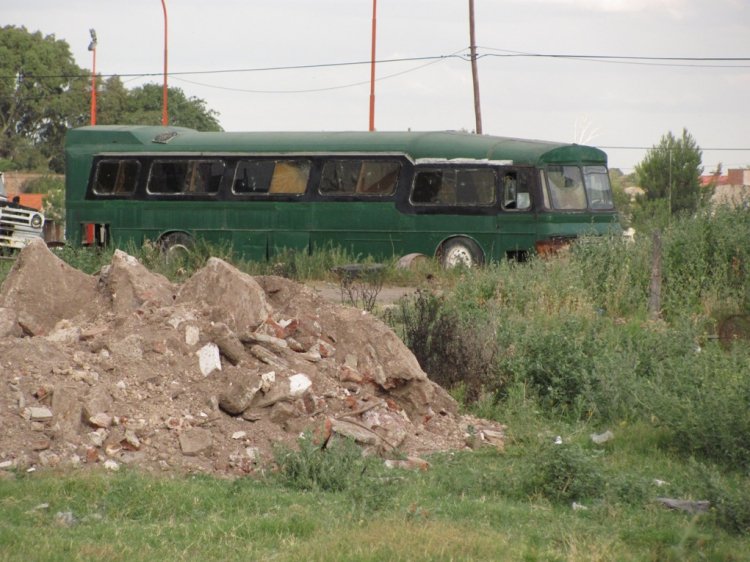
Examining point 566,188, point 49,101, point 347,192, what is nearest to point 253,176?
point 347,192

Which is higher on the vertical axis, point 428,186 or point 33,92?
point 33,92

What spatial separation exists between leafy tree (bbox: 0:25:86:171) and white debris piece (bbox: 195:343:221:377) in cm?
6088

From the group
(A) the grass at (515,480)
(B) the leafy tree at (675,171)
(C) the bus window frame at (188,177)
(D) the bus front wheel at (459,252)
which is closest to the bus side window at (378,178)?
(D) the bus front wheel at (459,252)

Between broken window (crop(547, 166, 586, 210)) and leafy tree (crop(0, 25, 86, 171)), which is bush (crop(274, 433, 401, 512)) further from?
leafy tree (crop(0, 25, 86, 171))

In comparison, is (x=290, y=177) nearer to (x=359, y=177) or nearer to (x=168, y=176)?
(x=359, y=177)

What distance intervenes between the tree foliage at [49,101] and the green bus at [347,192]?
4379cm

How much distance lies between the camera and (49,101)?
6994 cm

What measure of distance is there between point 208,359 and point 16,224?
61.2 feet

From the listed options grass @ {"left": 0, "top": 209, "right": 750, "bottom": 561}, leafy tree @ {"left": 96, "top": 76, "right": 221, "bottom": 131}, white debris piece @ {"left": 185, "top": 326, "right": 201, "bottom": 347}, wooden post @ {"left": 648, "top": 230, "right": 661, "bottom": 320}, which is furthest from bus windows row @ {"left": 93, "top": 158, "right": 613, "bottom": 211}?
leafy tree @ {"left": 96, "top": 76, "right": 221, "bottom": 131}

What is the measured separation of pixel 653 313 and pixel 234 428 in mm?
7361

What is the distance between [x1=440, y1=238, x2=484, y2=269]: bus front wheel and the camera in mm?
22516

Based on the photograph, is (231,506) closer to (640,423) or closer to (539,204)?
(640,423)

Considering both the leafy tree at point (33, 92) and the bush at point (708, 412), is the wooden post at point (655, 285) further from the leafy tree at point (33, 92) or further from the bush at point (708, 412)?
the leafy tree at point (33, 92)

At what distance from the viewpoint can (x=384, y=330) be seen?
10.5m
